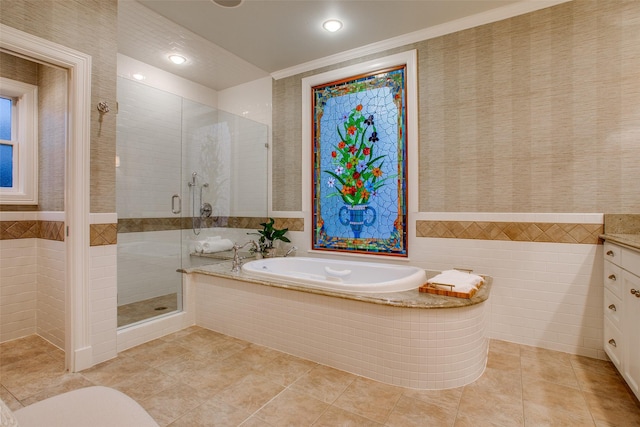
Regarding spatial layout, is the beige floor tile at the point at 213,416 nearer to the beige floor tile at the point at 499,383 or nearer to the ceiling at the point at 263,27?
the beige floor tile at the point at 499,383

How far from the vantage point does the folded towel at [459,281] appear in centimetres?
211

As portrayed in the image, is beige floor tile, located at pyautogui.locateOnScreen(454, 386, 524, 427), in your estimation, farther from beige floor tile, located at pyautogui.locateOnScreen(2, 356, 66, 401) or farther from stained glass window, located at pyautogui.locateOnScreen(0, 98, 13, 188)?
stained glass window, located at pyautogui.locateOnScreen(0, 98, 13, 188)

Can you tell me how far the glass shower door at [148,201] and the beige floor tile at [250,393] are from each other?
1.19 m

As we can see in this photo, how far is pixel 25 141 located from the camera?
2.86 meters

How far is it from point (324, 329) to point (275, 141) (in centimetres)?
233

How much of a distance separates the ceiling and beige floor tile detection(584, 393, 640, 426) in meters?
2.73

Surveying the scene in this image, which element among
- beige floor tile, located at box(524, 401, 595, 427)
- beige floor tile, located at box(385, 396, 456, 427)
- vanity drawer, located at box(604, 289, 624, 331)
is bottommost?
beige floor tile, located at box(524, 401, 595, 427)

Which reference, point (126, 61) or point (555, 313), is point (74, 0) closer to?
point (126, 61)

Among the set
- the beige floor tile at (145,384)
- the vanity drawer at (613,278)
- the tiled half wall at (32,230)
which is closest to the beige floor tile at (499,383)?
the vanity drawer at (613,278)

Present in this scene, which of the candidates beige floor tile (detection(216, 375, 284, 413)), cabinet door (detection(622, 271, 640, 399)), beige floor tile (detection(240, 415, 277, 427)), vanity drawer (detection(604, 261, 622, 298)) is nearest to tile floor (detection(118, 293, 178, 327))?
beige floor tile (detection(216, 375, 284, 413))

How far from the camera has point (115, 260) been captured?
2.40m

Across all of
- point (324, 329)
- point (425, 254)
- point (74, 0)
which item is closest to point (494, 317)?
point (425, 254)

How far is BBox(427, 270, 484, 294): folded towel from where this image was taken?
6.92 ft

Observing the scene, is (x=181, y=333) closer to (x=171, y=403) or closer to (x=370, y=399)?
(x=171, y=403)
